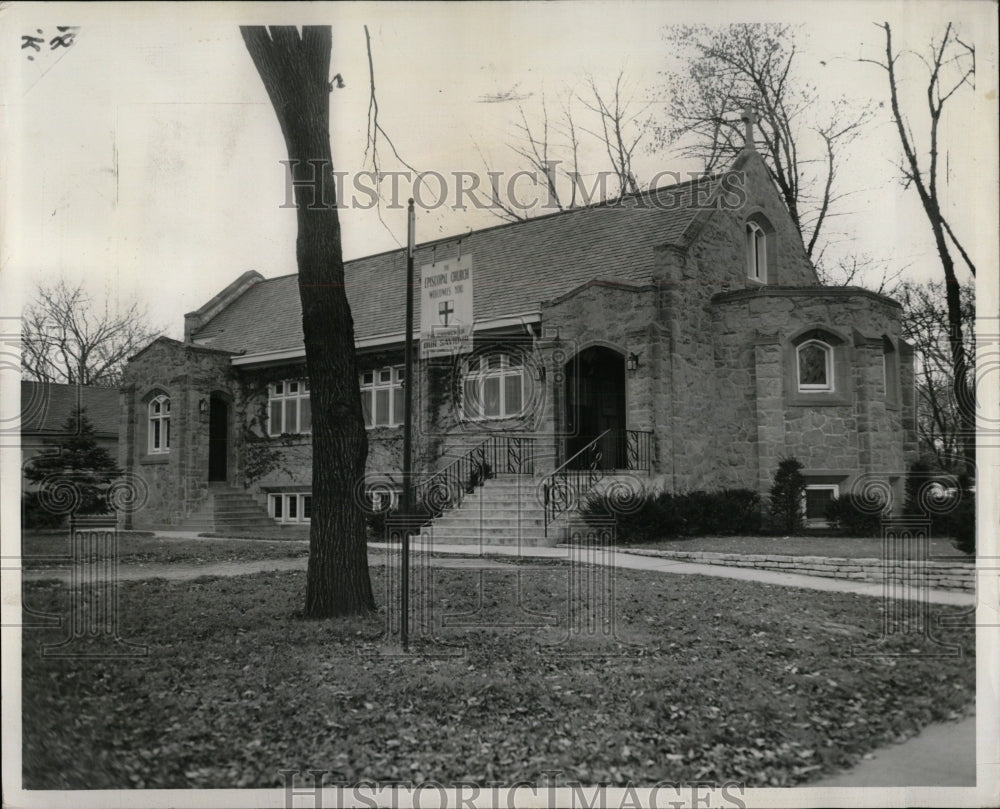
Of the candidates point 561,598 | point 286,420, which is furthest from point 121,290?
point 561,598

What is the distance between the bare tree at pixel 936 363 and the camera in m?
5.54

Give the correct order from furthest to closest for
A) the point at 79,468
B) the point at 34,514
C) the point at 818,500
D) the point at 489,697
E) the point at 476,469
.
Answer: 1. the point at 476,469
2. the point at 818,500
3. the point at 79,468
4. the point at 34,514
5. the point at 489,697

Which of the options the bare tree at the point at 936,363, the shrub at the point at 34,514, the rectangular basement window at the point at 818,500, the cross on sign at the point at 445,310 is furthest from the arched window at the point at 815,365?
the shrub at the point at 34,514

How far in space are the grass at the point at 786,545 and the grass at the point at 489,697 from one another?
0.41 m

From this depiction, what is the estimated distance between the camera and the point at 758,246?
903 cm

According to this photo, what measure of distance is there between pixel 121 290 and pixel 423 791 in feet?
13.1

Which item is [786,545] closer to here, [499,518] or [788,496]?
[788,496]

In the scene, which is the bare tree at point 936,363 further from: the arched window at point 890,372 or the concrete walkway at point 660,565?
the concrete walkway at point 660,565

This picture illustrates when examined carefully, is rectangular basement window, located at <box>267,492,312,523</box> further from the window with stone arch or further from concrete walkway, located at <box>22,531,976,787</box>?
the window with stone arch

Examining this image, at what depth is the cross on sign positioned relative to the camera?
6383mm

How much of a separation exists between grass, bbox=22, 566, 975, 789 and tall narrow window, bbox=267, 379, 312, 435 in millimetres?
1821

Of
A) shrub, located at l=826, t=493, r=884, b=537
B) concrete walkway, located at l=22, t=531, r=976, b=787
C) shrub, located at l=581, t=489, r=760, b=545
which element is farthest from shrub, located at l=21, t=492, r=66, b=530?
shrub, located at l=826, t=493, r=884, b=537

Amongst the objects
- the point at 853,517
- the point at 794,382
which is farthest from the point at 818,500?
the point at 794,382

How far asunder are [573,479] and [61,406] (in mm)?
4427
